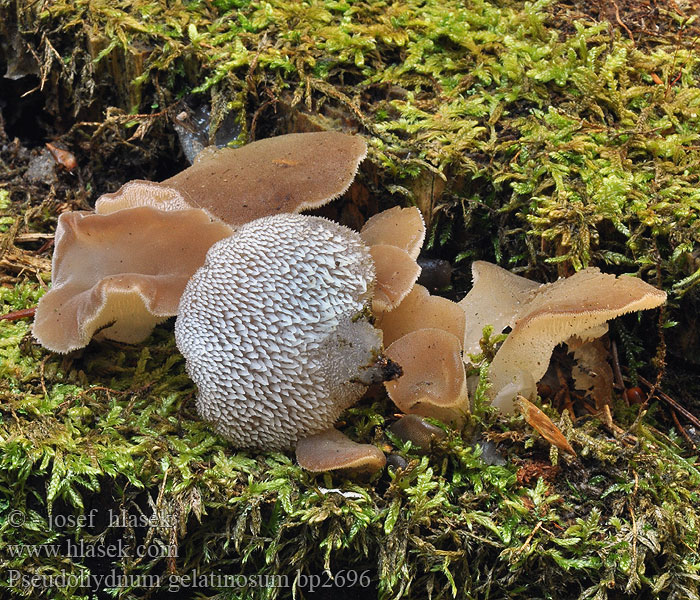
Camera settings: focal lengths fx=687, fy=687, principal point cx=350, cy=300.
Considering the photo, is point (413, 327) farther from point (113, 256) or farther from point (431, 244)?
point (113, 256)

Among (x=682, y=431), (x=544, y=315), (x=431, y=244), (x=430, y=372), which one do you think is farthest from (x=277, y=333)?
(x=682, y=431)

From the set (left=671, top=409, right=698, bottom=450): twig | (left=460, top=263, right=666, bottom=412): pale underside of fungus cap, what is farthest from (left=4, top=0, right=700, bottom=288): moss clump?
(left=671, top=409, right=698, bottom=450): twig

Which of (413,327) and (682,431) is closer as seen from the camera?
(413,327)

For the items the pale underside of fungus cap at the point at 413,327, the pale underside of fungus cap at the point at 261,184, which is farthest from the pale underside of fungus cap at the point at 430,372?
the pale underside of fungus cap at the point at 261,184

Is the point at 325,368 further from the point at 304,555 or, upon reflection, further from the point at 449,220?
the point at 449,220

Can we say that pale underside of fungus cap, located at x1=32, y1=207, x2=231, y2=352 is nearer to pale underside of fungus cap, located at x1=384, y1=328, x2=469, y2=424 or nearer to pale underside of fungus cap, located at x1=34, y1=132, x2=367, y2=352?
pale underside of fungus cap, located at x1=34, y1=132, x2=367, y2=352
